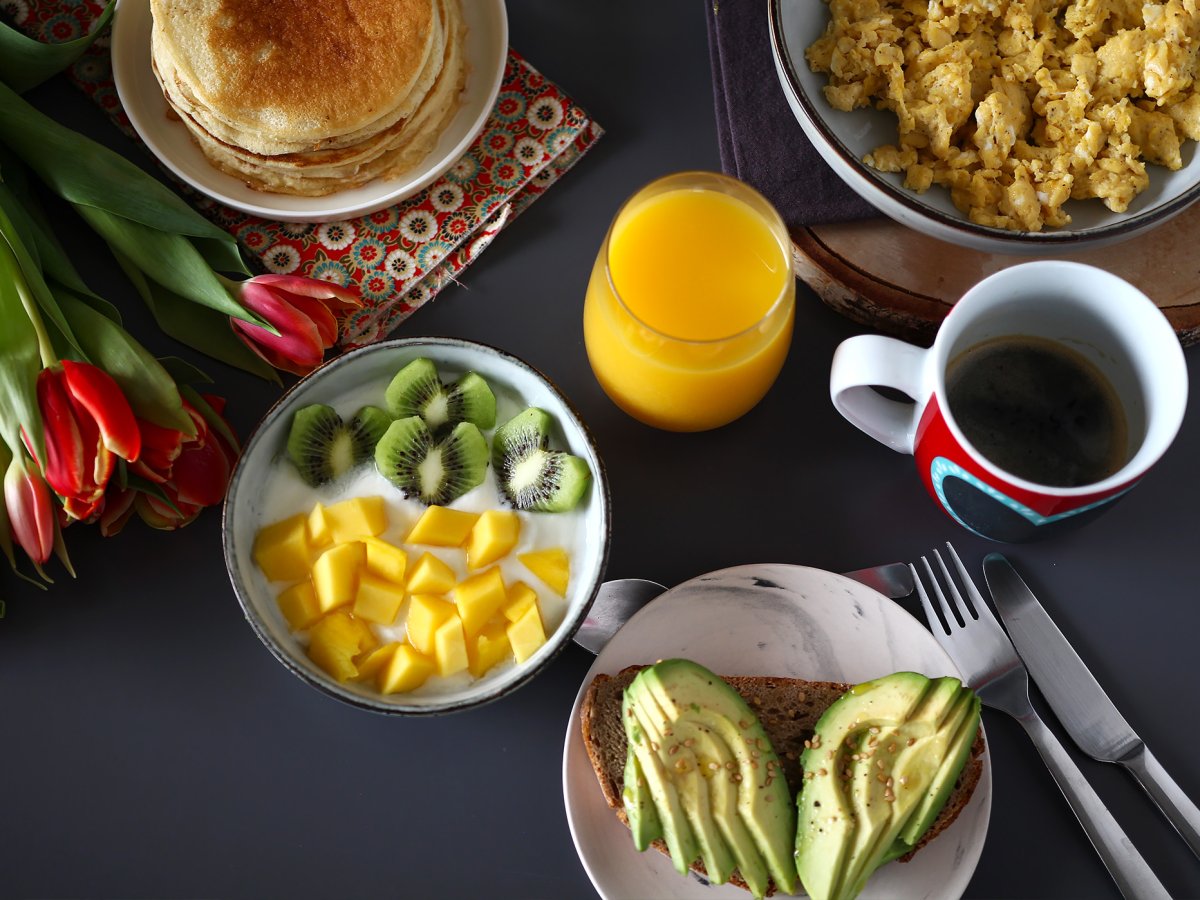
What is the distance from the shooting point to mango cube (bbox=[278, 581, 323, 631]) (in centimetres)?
121

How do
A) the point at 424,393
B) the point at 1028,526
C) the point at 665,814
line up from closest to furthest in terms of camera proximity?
1. the point at 665,814
2. the point at 1028,526
3. the point at 424,393

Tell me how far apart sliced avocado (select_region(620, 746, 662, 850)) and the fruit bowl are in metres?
0.15

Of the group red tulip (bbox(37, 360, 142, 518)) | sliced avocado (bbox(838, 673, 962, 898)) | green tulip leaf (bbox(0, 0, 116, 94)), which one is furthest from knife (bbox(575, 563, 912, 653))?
green tulip leaf (bbox(0, 0, 116, 94))

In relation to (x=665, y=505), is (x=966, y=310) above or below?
above

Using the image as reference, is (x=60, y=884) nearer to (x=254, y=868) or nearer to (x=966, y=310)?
(x=254, y=868)

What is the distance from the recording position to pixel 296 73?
1.28m

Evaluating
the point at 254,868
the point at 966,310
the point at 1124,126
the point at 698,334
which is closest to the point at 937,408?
the point at 966,310

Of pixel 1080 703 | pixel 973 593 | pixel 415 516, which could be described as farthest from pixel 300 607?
pixel 1080 703

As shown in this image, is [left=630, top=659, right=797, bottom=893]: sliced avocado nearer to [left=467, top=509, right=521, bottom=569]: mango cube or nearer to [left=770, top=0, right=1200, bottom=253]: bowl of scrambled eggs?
[left=467, top=509, right=521, bottom=569]: mango cube

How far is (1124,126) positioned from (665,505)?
70 centimetres

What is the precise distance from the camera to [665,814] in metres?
1.07

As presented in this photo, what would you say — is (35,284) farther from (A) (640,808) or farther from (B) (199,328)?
(A) (640,808)

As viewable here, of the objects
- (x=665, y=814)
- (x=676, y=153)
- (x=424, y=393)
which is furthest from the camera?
(x=676, y=153)

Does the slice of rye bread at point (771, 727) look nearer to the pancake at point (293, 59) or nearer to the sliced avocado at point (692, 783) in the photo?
the sliced avocado at point (692, 783)
